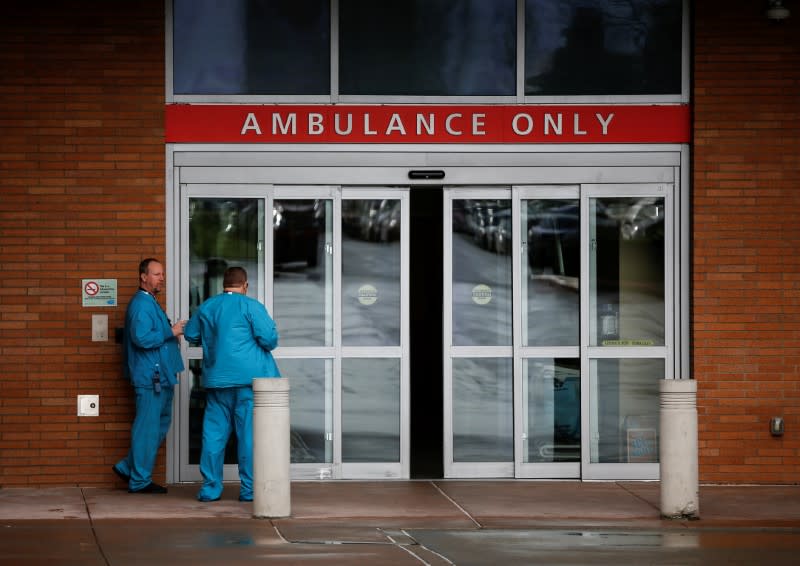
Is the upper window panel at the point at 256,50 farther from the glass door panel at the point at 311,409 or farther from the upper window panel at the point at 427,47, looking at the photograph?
the glass door panel at the point at 311,409

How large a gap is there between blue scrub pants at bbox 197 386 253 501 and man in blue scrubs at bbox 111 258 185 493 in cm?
57

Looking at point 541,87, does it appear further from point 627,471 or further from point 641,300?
point 627,471

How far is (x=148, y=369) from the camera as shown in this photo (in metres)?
11.2

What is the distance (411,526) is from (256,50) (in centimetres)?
451

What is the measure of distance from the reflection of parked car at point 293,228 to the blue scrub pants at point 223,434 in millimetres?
1615

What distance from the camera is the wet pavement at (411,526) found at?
8609 mm

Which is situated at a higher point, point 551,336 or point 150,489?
point 551,336

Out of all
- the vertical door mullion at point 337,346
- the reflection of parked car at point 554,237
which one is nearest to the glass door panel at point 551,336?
the reflection of parked car at point 554,237

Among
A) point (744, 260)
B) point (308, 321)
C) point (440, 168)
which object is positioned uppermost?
point (440, 168)

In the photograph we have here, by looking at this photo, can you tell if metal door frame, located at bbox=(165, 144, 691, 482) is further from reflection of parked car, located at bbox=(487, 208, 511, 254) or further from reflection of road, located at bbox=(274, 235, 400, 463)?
reflection of road, located at bbox=(274, 235, 400, 463)

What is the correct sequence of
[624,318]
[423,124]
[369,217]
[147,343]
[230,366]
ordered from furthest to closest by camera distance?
[624,318], [369,217], [423,124], [147,343], [230,366]

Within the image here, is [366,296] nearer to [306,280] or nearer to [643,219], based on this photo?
[306,280]

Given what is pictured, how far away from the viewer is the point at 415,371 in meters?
17.8

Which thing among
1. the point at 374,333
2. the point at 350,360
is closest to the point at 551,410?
the point at 374,333
